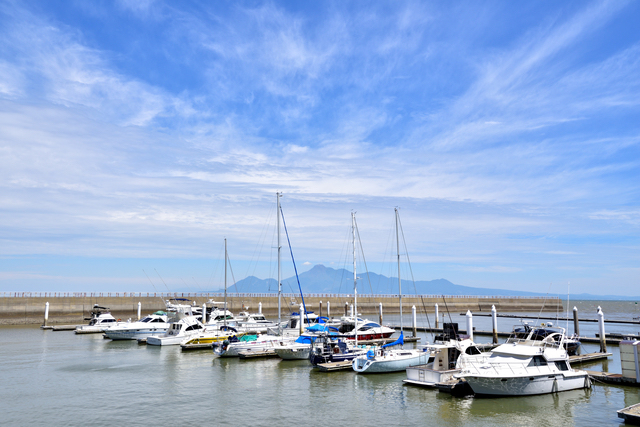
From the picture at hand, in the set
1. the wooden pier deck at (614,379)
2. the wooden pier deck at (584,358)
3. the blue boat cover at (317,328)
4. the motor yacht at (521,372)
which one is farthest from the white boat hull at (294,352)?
the wooden pier deck at (614,379)

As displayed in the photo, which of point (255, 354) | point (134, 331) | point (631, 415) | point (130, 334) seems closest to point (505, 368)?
point (631, 415)

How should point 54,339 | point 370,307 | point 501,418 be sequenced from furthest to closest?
point 370,307, point 54,339, point 501,418

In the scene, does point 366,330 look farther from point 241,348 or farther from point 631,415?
point 631,415

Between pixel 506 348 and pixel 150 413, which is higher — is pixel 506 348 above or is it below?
above

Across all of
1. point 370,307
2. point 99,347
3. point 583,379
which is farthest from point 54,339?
point 370,307

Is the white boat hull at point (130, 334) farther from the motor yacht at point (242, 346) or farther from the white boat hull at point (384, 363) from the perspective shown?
the white boat hull at point (384, 363)

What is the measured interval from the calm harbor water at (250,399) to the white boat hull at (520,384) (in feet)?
1.07

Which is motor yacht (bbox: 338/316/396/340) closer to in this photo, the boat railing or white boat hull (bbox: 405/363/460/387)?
white boat hull (bbox: 405/363/460/387)

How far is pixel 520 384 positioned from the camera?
2217cm

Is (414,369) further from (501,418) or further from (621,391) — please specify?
(621,391)

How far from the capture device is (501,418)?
1964 centimetres

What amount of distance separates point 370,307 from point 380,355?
67.7 metres

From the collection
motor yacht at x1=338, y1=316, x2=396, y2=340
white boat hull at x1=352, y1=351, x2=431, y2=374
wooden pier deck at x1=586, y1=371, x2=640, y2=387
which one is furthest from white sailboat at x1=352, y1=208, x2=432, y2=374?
motor yacht at x1=338, y1=316, x2=396, y2=340

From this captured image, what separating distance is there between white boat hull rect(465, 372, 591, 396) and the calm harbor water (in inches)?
12.8
